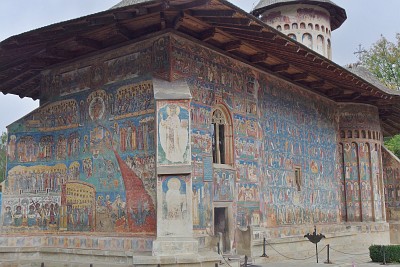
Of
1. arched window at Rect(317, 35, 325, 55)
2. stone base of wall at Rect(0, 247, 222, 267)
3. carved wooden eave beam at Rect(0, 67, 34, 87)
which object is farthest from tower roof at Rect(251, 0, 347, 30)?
stone base of wall at Rect(0, 247, 222, 267)

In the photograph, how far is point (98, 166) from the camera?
12.1 m

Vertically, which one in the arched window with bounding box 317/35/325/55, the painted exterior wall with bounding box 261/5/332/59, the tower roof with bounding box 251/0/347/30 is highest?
the tower roof with bounding box 251/0/347/30

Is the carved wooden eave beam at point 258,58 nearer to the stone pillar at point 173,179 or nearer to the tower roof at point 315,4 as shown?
the stone pillar at point 173,179

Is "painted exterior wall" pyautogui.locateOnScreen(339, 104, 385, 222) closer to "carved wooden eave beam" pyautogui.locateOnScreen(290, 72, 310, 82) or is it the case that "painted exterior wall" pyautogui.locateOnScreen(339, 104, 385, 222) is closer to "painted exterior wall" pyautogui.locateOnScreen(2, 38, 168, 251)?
"carved wooden eave beam" pyautogui.locateOnScreen(290, 72, 310, 82)

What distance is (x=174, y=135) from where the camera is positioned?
1012cm

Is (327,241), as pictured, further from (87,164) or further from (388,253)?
(87,164)

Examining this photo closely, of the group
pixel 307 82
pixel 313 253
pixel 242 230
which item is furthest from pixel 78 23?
pixel 313 253

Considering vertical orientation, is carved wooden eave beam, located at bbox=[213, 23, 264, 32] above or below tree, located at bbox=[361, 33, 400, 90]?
below

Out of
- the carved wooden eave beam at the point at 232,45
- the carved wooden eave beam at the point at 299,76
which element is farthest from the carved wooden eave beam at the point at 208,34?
the carved wooden eave beam at the point at 299,76

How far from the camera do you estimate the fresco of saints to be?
10.0 meters

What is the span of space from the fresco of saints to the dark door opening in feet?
8.67

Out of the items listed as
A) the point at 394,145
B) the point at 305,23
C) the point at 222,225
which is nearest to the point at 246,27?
the point at 222,225

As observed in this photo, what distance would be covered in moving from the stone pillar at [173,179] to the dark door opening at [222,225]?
7.43ft

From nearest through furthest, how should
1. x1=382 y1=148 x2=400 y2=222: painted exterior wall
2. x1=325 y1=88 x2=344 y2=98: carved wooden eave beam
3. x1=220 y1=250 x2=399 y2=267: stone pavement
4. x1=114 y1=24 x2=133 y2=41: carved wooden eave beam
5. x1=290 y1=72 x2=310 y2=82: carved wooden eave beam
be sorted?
x1=114 y1=24 x2=133 y2=41: carved wooden eave beam < x1=220 y1=250 x2=399 y2=267: stone pavement < x1=290 y1=72 x2=310 y2=82: carved wooden eave beam < x1=325 y1=88 x2=344 y2=98: carved wooden eave beam < x1=382 y1=148 x2=400 y2=222: painted exterior wall
